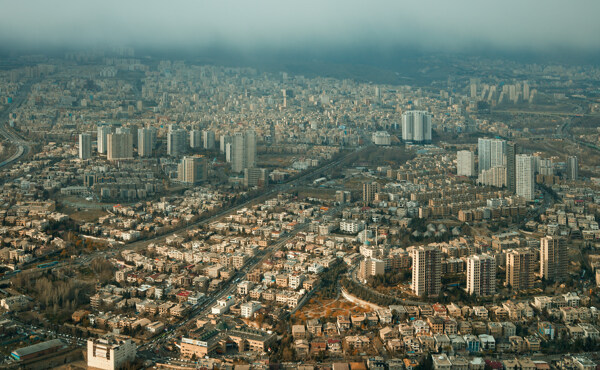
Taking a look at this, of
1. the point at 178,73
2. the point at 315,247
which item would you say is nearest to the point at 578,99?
the point at 178,73

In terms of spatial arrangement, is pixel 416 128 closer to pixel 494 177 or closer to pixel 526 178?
pixel 494 177

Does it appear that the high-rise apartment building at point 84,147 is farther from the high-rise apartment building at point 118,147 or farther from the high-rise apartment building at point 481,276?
the high-rise apartment building at point 481,276

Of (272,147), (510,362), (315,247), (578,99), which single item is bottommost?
(510,362)

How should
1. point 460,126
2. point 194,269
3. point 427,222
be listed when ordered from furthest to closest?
point 460,126
point 427,222
point 194,269

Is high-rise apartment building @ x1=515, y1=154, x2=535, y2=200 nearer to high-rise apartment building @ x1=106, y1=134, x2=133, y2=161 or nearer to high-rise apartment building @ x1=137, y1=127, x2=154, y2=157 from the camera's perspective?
high-rise apartment building @ x1=137, y1=127, x2=154, y2=157

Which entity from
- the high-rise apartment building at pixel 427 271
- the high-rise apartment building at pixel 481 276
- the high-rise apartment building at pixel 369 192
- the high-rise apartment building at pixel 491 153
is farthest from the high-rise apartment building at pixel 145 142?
the high-rise apartment building at pixel 481 276

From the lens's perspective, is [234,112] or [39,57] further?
[39,57]

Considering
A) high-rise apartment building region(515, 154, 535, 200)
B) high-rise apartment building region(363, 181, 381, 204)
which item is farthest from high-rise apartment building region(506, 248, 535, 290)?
high-rise apartment building region(515, 154, 535, 200)

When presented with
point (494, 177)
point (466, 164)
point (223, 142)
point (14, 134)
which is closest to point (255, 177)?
point (223, 142)

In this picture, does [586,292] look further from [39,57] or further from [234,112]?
[39,57]
